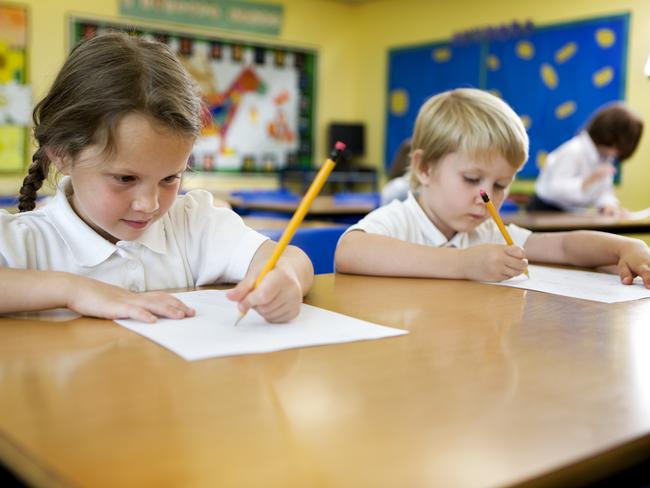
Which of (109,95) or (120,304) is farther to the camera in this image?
(109,95)

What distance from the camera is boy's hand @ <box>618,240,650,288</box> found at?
1235 millimetres

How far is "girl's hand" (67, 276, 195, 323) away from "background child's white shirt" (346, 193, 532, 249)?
0.66 metres

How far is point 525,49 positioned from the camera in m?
6.20

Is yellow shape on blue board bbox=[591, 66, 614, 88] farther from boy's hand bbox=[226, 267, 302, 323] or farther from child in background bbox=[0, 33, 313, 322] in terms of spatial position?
boy's hand bbox=[226, 267, 302, 323]

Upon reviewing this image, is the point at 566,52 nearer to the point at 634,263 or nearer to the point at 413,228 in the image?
the point at 413,228

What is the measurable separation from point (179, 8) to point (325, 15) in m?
1.61

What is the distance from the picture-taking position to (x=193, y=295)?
3.31 ft

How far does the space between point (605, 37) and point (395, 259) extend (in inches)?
198

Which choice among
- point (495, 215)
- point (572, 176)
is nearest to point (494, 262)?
point (495, 215)

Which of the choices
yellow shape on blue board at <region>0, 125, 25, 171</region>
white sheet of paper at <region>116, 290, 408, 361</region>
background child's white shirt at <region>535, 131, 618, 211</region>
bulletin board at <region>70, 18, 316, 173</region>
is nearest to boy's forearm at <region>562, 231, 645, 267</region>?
white sheet of paper at <region>116, 290, 408, 361</region>

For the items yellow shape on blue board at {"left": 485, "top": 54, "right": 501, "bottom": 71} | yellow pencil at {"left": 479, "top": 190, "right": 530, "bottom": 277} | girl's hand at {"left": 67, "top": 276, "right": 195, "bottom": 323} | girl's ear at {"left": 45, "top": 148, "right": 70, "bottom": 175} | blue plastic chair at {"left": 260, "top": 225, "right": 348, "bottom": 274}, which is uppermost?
yellow shape on blue board at {"left": 485, "top": 54, "right": 501, "bottom": 71}

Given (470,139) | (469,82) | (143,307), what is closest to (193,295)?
(143,307)

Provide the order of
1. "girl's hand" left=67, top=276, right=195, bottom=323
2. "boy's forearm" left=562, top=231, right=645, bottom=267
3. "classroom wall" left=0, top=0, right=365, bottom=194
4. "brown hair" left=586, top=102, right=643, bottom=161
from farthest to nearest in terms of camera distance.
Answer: "classroom wall" left=0, top=0, right=365, bottom=194 < "brown hair" left=586, top=102, right=643, bottom=161 < "boy's forearm" left=562, top=231, right=645, bottom=267 < "girl's hand" left=67, top=276, right=195, bottom=323

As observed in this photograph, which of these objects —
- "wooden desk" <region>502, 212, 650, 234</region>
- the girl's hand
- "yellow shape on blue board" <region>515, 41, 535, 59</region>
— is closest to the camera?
the girl's hand
